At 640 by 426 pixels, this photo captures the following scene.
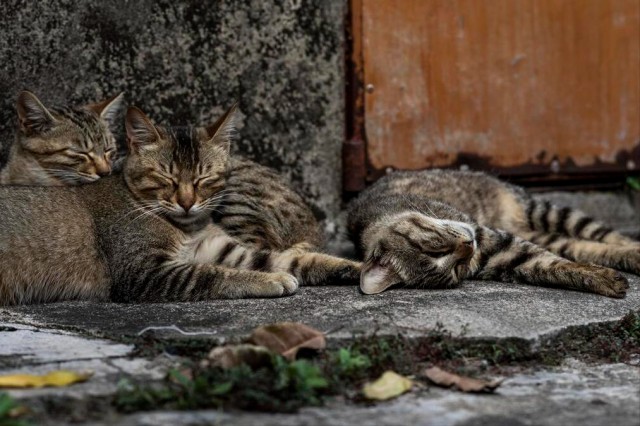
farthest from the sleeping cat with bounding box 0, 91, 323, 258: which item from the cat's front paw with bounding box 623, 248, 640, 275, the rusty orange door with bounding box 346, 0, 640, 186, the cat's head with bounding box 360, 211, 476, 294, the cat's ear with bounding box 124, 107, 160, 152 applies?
the cat's front paw with bounding box 623, 248, 640, 275

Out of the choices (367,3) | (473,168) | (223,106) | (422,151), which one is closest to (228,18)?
(223,106)

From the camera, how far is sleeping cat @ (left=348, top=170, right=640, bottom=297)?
5.04m

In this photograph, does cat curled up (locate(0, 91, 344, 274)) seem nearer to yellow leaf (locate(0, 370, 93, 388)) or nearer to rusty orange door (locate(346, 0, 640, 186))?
rusty orange door (locate(346, 0, 640, 186))

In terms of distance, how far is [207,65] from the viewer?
596cm

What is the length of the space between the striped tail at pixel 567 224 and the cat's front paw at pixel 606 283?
122 centimetres

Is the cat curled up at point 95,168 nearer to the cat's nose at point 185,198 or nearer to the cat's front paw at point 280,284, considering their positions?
the cat's nose at point 185,198

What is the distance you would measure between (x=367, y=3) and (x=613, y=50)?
6.65 feet

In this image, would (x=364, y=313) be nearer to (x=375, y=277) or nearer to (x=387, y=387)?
(x=375, y=277)

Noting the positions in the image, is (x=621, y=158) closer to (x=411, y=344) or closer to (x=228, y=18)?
(x=228, y=18)

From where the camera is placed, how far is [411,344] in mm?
3904

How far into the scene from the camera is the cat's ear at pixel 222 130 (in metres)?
5.23

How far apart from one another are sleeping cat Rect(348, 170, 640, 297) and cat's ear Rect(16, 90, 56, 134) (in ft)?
6.23

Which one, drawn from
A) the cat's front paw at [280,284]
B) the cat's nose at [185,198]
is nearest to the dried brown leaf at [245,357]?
the cat's front paw at [280,284]

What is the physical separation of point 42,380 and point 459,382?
4.88 ft
